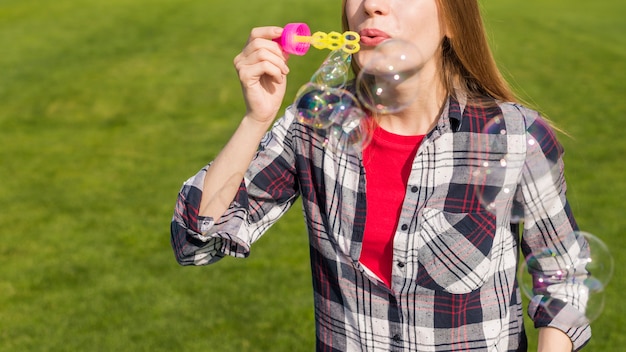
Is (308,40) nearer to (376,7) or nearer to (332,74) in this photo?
(376,7)

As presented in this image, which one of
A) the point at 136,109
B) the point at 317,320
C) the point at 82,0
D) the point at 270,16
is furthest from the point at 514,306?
the point at 82,0

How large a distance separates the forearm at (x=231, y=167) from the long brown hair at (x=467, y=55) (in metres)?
0.40

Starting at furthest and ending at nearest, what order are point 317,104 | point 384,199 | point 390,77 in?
point 317,104
point 390,77
point 384,199

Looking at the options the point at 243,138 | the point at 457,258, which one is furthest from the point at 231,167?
the point at 457,258

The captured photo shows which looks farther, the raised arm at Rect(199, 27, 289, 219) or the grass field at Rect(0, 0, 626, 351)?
the grass field at Rect(0, 0, 626, 351)

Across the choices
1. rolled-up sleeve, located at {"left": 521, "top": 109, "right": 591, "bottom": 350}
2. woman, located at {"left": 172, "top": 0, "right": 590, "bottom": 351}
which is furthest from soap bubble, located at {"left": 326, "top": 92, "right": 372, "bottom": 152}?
rolled-up sleeve, located at {"left": 521, "top": 109, "right": 591, "bottom": 350}

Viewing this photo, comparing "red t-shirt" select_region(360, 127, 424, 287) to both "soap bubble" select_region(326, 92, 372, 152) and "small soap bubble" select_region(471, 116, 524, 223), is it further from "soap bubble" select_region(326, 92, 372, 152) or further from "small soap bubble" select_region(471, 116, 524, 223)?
"small soap bubble" select_region(471, 116, 524, 223)

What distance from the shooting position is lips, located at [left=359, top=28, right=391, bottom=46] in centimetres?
199

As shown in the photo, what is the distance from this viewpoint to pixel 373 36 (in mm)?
2010

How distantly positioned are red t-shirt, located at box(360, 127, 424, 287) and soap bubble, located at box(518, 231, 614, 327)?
37cm

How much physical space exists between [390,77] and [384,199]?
35 cm

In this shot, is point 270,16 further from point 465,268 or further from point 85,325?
point 465,268

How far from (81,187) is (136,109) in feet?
10.7

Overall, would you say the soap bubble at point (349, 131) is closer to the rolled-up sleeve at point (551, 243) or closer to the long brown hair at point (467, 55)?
the long brown hair at point (467, 55)
